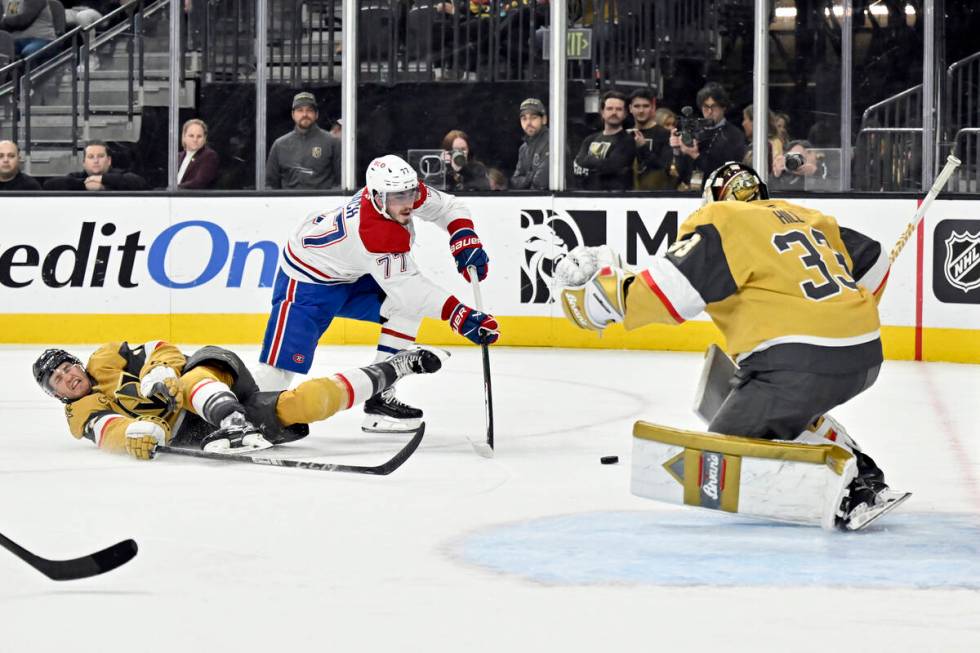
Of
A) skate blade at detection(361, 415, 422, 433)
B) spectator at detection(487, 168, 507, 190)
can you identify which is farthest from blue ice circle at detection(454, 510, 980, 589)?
spectator at detection(487, 168, 507, 190)

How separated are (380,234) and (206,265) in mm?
3491

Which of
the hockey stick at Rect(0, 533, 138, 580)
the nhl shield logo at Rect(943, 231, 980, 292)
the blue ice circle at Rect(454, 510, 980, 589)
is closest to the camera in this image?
the hockey stick at Rect(0, 533, 138, 580)

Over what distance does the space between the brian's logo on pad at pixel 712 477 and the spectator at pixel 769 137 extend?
443 centimetres

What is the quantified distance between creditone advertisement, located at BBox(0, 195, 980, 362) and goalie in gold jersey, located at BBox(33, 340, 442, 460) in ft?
10.9

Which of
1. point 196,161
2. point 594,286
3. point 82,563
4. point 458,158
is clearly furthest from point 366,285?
point 196,161

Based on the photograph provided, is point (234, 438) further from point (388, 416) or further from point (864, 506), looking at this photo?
point (864, 506)

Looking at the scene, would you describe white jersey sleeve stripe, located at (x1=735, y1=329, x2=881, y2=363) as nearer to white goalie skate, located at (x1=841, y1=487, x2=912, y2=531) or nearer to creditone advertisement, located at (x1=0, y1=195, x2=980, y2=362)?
white goalie skate, located at (x1=841, y1=487, x2=912, y2=531)

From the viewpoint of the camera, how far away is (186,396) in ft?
15.8

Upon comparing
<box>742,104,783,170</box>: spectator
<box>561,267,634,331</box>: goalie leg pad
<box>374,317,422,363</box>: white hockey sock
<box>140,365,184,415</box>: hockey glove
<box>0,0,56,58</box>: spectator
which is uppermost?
<box>0,0,56,58</box>: spectator

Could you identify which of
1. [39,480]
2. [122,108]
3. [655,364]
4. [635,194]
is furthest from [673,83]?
[39,480]

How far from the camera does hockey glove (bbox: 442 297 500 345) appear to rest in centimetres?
508

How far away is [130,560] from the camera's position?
10.8 ft

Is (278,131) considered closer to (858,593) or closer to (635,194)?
(635,194)

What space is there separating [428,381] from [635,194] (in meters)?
1.89
